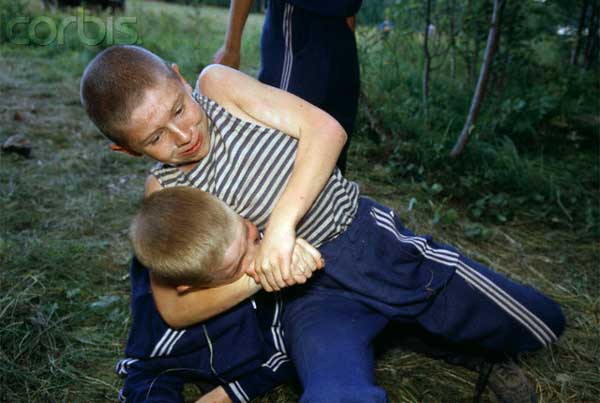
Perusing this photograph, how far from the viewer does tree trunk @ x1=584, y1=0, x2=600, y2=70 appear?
482 centimetres

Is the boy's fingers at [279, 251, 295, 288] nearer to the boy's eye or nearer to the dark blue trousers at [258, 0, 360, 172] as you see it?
the boy's eye

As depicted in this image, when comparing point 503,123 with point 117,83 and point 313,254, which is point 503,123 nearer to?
point 313,254

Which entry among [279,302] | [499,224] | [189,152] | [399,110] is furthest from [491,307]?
[399,110]

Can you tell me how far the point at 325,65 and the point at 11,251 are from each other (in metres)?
1.74

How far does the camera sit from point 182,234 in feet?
4.24

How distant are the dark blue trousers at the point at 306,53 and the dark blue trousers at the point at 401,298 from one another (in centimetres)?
61

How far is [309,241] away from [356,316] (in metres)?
0.27

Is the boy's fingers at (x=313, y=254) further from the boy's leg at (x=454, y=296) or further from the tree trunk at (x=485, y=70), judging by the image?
the tree trunk at (x=485, y=70)

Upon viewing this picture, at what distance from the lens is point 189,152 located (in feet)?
4.58

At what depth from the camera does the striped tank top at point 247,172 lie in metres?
1.48

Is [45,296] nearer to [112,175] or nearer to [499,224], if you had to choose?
[112,175]

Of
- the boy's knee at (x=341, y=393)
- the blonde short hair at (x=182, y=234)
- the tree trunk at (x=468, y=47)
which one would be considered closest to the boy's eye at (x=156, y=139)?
the blonde short hair at (x=182, y=234)

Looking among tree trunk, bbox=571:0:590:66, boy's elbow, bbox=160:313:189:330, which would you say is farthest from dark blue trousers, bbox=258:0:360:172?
tree trunk, bbox=571:0:590:66

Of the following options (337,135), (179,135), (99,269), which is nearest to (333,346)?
(337,135)
